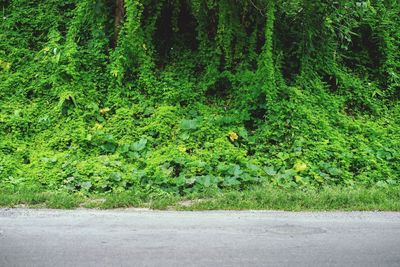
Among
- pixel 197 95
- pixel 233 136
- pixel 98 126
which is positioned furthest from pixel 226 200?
pixel 197 95

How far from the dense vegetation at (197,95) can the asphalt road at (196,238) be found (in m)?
1.51

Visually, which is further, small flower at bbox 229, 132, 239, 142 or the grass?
small flower at bbox 229, 132, 239, 142

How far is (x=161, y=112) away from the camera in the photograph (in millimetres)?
8742

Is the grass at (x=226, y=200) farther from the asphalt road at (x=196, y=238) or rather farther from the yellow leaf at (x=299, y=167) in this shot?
the yellow leaf at (x=299, y=167)

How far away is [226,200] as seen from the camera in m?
5.87

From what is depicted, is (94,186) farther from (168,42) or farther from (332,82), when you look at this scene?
(332,82)

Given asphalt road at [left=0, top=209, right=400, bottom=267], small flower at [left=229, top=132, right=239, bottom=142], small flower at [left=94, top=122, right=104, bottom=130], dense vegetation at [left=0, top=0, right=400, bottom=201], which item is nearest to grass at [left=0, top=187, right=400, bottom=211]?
asphalt road at [left=0, top=209, right=400, bottom=267]

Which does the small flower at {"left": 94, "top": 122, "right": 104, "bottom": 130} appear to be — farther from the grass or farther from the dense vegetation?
the grass

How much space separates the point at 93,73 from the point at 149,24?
1696 millimetres

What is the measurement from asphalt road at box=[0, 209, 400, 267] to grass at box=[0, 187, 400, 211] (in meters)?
0.27

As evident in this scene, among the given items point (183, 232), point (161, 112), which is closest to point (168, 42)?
point (161, 112)

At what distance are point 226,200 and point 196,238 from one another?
5.35ft

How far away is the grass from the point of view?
570 centimetres

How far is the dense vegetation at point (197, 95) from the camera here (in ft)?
23.9
